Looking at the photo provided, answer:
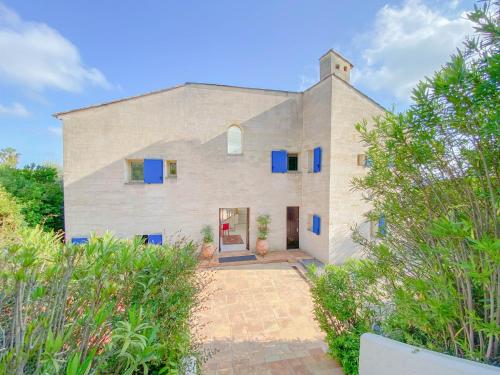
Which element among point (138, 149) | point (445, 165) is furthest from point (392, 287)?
point (138, 149)

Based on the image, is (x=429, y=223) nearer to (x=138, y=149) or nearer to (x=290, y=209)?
(x=290, y=209)

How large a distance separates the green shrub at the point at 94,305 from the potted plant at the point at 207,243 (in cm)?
647

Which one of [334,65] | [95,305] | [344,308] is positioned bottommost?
[344,308]

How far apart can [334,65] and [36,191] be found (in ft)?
50.5

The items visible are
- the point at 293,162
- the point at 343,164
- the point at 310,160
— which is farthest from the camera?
the point at 293,162

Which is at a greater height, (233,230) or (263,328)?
(233,230)

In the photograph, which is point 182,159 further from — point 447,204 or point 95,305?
point 447,204

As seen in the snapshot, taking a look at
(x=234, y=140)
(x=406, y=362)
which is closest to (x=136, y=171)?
(x=234, y=140)

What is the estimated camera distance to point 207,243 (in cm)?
959

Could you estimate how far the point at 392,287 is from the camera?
265cm

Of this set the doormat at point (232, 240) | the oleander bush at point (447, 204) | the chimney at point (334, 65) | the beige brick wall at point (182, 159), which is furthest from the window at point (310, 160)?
the oleander bush at point (447, 204)

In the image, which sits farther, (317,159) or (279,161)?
(279,161)

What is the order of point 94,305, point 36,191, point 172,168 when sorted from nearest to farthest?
point 94,305
point 36,191
point 172,168

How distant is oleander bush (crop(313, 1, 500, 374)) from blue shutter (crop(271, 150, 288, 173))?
7.64 metres
